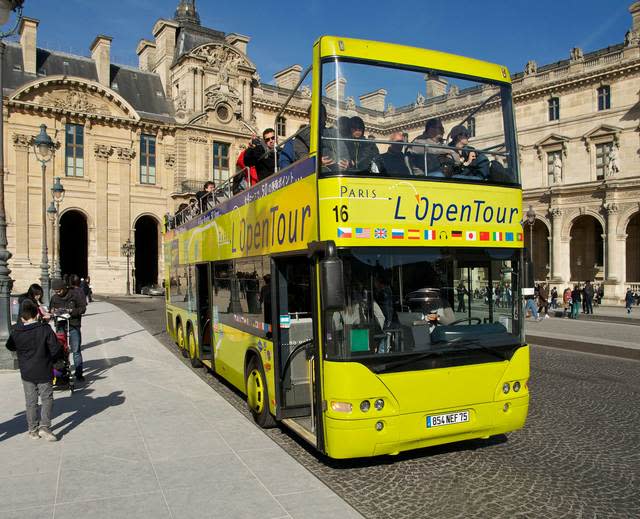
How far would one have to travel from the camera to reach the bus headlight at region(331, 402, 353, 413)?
5.22 m

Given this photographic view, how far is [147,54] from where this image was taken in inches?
2099

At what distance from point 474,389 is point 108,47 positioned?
48.0 m

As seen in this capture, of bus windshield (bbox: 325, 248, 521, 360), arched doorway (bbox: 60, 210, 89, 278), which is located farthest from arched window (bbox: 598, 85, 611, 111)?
arched doorway (bbox: 60, 210, 89, 278)

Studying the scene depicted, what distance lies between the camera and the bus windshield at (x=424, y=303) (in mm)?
5312

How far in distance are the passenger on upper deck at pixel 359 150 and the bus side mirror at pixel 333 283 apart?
109 centimetres

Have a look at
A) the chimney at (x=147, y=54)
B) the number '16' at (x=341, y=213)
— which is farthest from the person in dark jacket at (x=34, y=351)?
the chimney at (x=147, y=54)

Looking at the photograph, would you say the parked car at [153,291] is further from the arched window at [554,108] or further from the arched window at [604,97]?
the arched window at [604,97]

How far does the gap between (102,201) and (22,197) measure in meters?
5.61

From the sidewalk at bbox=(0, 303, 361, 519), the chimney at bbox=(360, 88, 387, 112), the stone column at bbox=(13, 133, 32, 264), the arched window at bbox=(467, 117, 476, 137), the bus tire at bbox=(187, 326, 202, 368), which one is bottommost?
the sidewalk at bbox=(0, 303, 361, 519)

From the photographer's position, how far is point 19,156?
40.8 m

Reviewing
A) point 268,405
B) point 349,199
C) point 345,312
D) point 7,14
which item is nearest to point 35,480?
point 268,405

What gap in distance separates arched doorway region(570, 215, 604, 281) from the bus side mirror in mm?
41912

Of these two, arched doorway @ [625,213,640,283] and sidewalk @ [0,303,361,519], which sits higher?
arched doorway @ [625,213,640,283]

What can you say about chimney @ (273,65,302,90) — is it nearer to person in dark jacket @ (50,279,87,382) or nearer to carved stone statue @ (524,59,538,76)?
carved stone statue @ (524,59,538,76)
